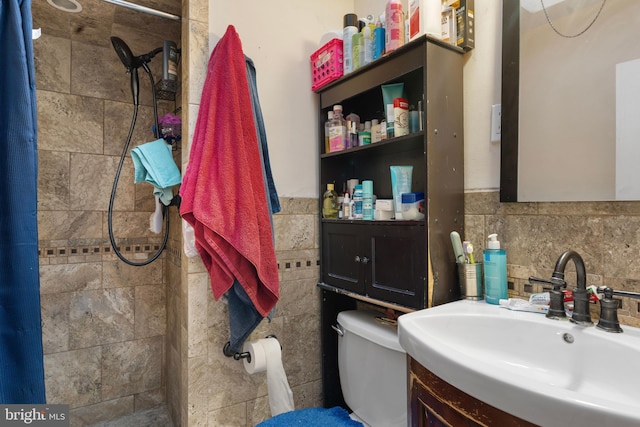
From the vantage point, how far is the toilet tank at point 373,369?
1.27 metres

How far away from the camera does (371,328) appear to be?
1.38 meters

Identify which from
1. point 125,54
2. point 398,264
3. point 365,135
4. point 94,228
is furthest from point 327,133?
point 94,228

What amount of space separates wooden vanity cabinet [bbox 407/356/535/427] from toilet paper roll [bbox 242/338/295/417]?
69 cm

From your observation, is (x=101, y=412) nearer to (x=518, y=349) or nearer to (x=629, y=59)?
(x=518, y=349)

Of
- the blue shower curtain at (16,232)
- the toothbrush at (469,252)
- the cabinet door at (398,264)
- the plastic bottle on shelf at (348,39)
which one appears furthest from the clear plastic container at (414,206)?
the blue shower curtain at (16,232)

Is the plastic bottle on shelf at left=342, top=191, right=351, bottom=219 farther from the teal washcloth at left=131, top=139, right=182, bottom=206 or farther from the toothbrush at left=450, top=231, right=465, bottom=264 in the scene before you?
the teal washcloth at left=131, top=139, right=182, bottom=206

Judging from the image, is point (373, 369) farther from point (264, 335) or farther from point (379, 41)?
point (379, 41)

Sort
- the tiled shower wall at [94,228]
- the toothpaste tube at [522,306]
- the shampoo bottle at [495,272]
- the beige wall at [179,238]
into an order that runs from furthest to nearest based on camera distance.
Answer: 1. the tiled shower wall at [94,228]
2. the beige wall at [179,238]
3. the shampoo bottle at [495,272]
4. the toothpaste tube at [522,306]

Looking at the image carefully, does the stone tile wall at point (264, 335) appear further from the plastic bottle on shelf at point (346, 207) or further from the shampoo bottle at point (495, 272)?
the shampoo bottle at point (495, 272)

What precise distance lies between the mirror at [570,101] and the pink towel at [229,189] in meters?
0.90

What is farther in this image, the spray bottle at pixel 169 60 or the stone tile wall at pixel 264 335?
the spray bottle at pixel 169 60

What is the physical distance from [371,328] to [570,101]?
3.37ft

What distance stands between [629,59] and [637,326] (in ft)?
2.28

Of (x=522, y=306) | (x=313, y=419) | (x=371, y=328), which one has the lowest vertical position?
(x=313, y=419)
